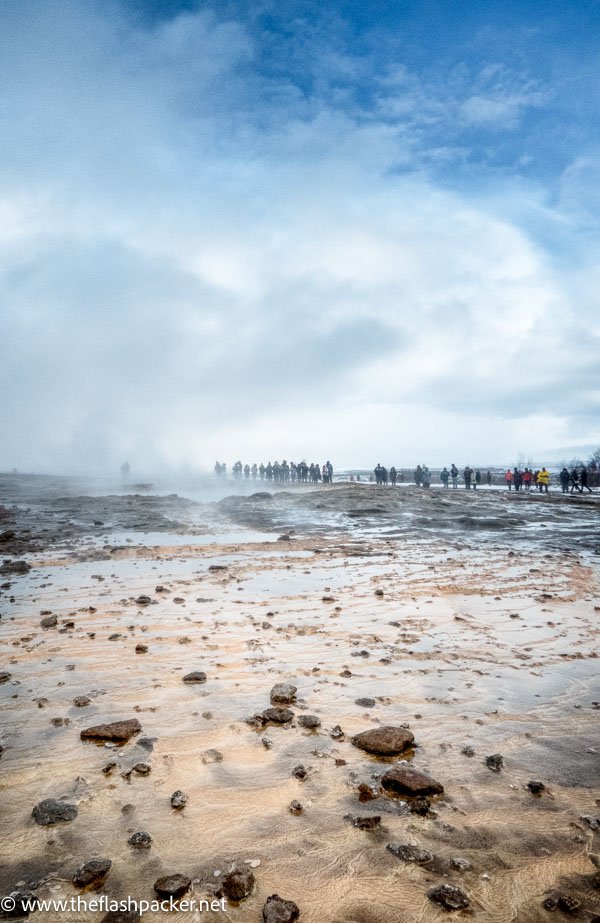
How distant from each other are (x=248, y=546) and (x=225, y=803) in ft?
36.9

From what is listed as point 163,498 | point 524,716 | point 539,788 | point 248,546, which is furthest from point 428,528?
point 163,498

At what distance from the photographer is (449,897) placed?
228cm

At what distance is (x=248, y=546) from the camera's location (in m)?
14.2

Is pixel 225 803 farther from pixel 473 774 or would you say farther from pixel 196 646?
pixel 196 646

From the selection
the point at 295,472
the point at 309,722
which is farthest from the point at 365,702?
the point at 295,472

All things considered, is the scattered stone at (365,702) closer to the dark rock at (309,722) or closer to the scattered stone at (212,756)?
the dark rock at (309,722)

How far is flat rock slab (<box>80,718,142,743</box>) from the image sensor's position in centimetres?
375

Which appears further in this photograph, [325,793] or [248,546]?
[248,546]

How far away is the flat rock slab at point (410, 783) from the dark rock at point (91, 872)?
182 cm

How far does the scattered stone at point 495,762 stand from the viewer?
11.1 feet

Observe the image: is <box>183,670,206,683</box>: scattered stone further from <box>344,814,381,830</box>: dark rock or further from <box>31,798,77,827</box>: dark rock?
<box>344,814,381,830</box>: dark rock

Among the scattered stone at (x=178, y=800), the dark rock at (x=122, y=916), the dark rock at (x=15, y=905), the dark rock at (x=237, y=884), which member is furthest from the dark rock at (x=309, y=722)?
the dark rock at (x=15, y=905)

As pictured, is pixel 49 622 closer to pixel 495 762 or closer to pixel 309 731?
pixel 309 731

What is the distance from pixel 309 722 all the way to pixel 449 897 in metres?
1.89
